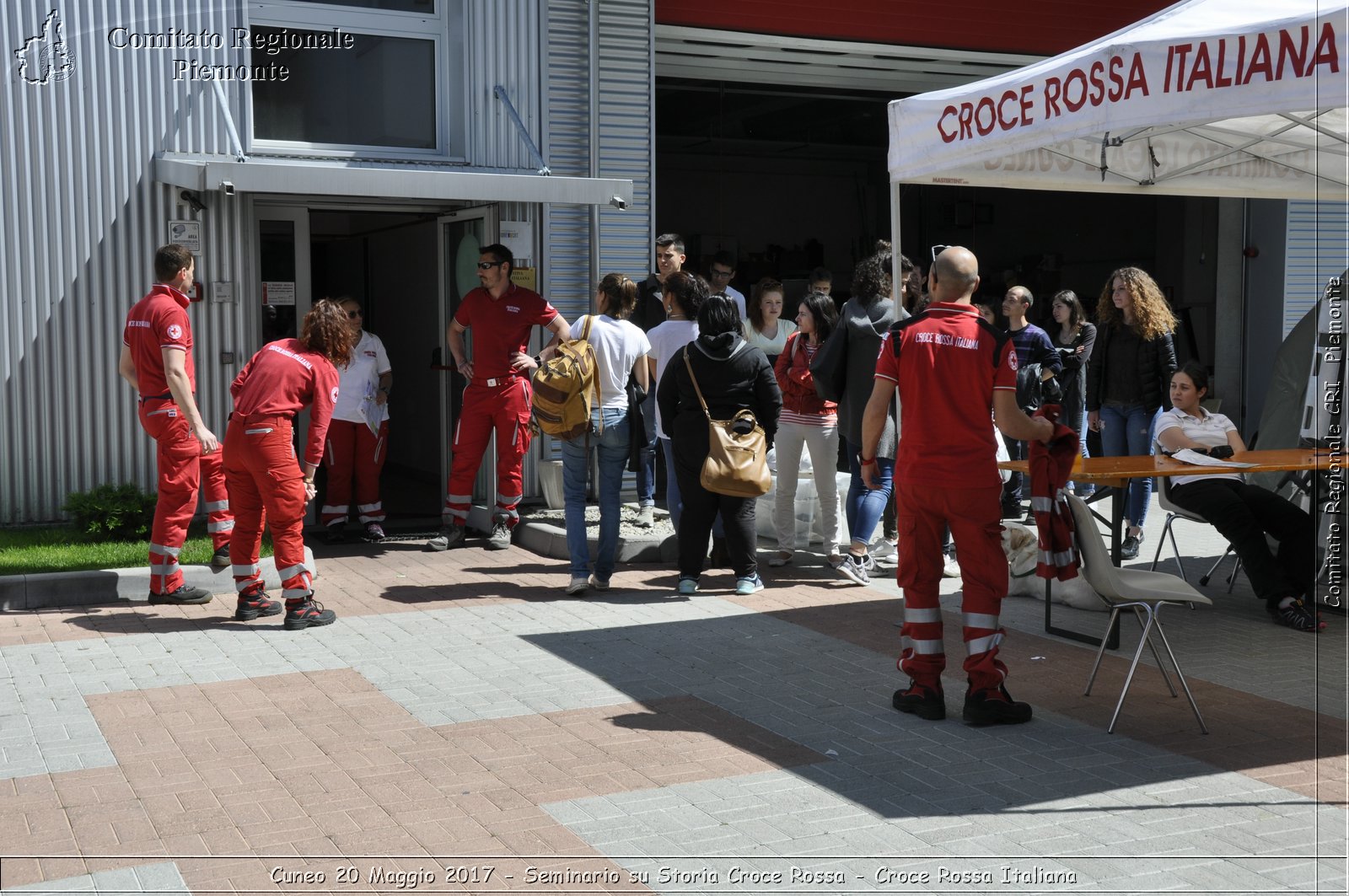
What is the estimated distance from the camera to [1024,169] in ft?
27.5

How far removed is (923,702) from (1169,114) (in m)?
2.75

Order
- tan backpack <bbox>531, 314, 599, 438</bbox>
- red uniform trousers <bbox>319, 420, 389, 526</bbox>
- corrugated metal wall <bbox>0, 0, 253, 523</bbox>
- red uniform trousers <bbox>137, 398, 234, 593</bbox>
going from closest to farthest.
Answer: red uniform trousers <bbox>137, 398, 234, 593</bbox>, tan backpack <bbox>531, 314, 599, 438</bbox>, corrugated metal wall <bbox>0, 0, 253, 523</bbox>, red uniform trousers <bbox>319, 420, 389, 526</bbox>

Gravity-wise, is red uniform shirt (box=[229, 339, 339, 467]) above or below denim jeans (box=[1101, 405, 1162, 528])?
above

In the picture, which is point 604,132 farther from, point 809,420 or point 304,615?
point 304,615

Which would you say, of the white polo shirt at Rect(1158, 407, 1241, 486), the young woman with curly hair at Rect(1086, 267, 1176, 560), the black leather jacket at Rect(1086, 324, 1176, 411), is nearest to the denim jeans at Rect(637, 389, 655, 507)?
the young woman with curly hair at Rect(1086, 267, 1176, 560)

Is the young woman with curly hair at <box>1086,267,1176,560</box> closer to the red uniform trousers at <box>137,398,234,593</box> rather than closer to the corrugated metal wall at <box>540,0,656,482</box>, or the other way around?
the corrugated metal wall at <box>540,0,656,482</box>

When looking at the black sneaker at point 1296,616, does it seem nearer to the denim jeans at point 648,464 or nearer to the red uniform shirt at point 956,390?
the red uniform shirt at point 956,390

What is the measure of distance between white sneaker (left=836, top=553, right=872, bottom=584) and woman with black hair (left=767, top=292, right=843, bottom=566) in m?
0.14

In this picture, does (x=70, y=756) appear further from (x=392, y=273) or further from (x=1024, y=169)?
(x=392, y=273)

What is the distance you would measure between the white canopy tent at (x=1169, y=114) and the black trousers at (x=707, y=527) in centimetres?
202

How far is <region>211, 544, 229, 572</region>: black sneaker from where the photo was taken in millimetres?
8438

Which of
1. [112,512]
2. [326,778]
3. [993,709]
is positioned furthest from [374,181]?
[993,709]

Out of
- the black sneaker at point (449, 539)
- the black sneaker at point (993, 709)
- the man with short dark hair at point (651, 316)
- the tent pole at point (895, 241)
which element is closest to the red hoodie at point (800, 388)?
the tent pole at point (895, 241)

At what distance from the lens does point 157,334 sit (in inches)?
313
